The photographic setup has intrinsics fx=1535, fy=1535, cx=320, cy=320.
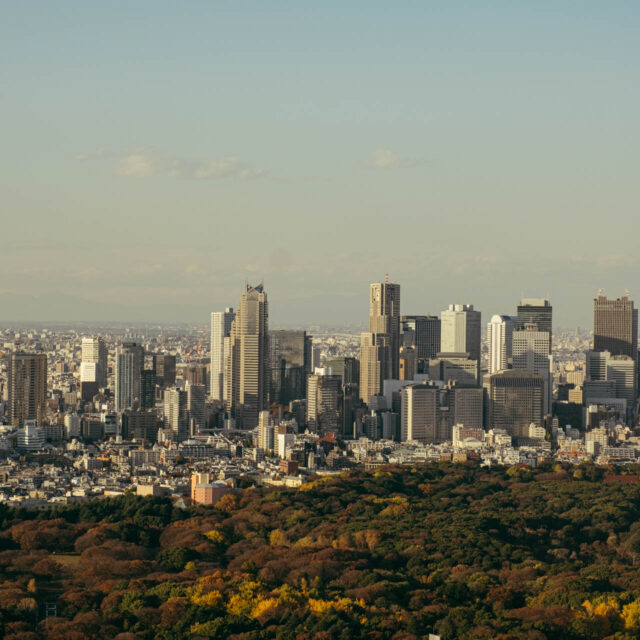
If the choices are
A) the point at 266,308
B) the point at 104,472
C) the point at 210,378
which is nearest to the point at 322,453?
the point at 104,472

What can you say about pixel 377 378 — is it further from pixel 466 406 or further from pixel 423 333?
pixel 423 333

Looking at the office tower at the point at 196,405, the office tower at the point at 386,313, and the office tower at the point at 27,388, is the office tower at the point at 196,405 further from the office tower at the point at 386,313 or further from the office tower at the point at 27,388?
the office tower at the point at 386,313

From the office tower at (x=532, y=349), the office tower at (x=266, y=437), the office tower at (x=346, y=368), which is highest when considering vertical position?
the office tower at (x=532, y=349)

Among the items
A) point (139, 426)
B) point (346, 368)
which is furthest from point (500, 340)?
point (139, 426)

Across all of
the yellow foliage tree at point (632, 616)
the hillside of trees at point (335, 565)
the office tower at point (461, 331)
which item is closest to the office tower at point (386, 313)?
the office tower at point (461, 331)

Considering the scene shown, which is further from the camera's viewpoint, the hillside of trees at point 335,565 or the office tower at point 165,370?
the office tower at point 165,370

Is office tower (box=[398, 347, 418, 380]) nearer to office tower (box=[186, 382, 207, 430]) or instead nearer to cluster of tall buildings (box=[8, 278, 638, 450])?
cluster of tall buildings (box=[8, 278, 638, 450])

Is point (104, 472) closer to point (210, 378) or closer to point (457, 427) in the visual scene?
point (457, 427)

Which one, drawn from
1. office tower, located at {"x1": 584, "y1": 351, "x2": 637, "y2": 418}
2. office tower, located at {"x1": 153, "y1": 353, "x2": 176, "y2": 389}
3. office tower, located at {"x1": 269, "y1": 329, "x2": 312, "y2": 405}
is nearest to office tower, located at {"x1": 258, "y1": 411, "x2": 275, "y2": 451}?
office tower, located at {"x1": 269, "y1": 329, "x2": 312, "y2": 405}
